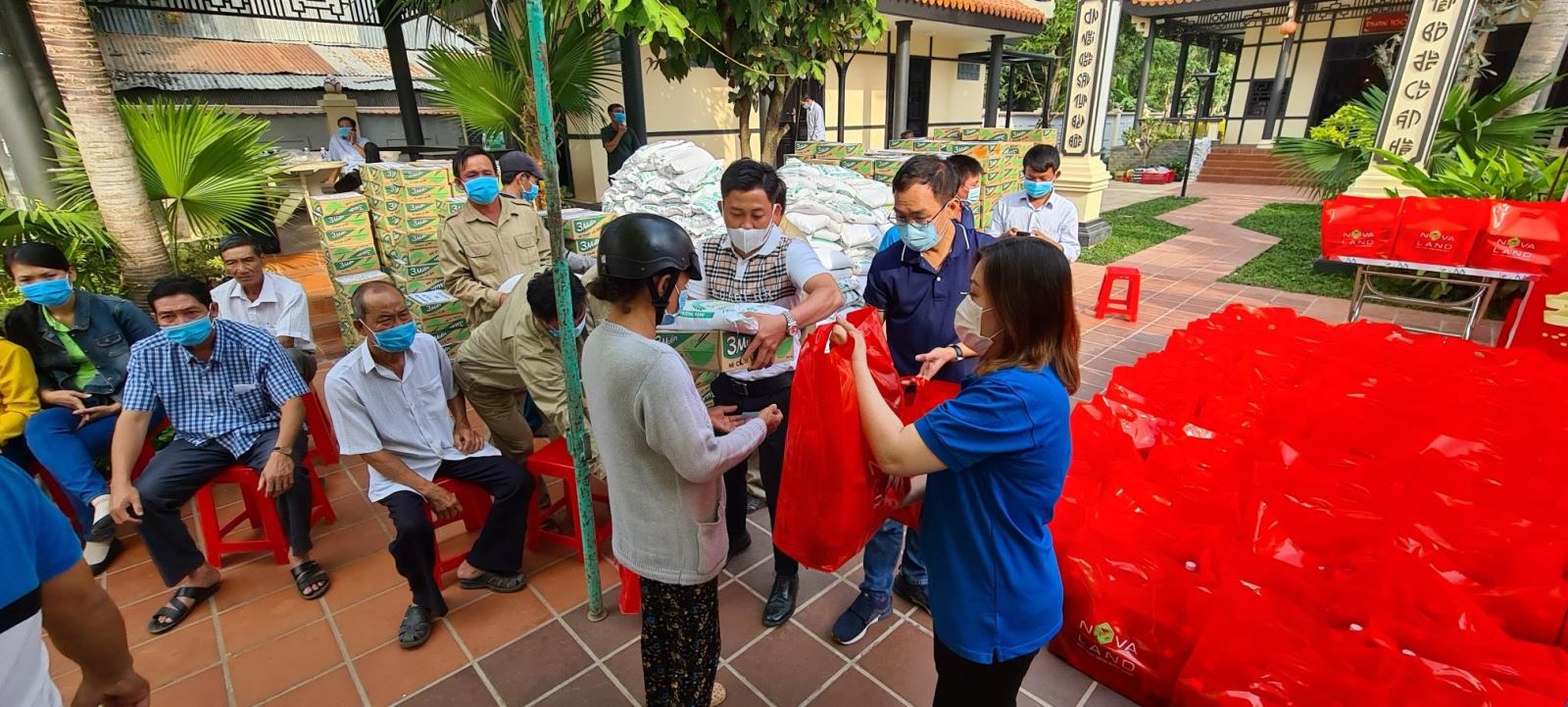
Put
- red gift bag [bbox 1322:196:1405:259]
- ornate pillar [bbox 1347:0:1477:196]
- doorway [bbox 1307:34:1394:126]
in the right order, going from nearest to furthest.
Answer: red gift bag [bbox 1322:196:1405:259]
ornate pillar [bbox 1347:0:1477:196]
doorway [bbox 1307:34:1394:126]

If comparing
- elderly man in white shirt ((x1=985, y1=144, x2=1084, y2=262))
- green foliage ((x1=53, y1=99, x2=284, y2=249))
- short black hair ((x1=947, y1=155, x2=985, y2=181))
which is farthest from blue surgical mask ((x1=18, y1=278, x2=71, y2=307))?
elderly man in white shirt ((x1=985, y1=144, x2=1084, y2=262))

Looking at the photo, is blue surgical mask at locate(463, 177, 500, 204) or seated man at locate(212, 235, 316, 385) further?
blue surgical mask at locate(463, 177, 500, 204)

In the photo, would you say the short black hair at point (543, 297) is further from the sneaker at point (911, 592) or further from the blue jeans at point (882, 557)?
the sneaker at point (911, 592)

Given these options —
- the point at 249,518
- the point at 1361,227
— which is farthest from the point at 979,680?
the point at 1361,227

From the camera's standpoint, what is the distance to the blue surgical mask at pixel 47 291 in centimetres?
310

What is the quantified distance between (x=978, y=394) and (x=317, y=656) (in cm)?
257

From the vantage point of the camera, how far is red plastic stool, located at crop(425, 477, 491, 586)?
283cm

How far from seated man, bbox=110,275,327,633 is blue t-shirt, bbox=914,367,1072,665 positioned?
2.67m

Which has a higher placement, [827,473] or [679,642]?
[827,473]

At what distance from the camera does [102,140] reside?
3900mm

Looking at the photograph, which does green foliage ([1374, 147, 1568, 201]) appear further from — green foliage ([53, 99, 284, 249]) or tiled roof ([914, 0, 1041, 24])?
green foliage ([53, 99, 284, 249])

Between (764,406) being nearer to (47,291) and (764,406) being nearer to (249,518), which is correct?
(249,518)

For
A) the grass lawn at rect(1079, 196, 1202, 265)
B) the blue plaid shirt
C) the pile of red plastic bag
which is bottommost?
the grass lawn at rect(1079, 196, 1202, 265)

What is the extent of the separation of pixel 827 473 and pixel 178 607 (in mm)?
2795
